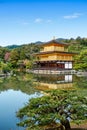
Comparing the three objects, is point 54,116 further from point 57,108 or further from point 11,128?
point 11,128

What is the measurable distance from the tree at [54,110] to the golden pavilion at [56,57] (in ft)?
109

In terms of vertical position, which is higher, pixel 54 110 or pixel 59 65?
pixel 54 110

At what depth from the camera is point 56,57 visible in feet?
136

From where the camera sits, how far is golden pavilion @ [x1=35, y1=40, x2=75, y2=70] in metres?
41.6

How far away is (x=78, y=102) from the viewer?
6172mm

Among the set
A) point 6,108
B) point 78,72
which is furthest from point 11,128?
point 78,72

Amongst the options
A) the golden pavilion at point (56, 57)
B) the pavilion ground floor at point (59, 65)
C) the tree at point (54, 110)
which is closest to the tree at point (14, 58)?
the golden pavilion at point (56, 57)

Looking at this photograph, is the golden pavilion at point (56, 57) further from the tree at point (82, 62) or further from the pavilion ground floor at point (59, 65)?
the tree at point (82, 62)

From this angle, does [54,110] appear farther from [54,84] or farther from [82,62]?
[82,62]

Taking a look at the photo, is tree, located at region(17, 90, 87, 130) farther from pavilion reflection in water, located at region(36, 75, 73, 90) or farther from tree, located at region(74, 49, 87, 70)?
tree, located at region(74, 49, 87, 70)

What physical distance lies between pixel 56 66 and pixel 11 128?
3355 centimetres

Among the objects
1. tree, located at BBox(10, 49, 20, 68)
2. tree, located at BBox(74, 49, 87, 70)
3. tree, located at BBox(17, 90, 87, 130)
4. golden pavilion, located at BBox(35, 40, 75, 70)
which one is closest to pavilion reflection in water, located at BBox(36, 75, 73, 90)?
tree, located at BBox(74, 49, 87, 70)

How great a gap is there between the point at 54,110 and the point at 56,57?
35642 millimetres

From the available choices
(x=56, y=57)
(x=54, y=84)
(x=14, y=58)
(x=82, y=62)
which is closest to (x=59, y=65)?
(x=56, y=57)
